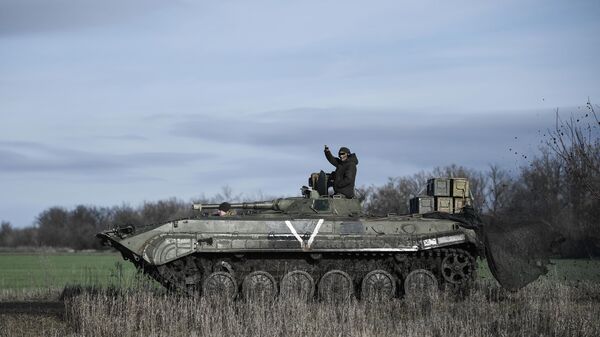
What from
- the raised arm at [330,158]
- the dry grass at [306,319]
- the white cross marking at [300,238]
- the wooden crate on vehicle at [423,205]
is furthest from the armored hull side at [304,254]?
the raised arm at [330,158]

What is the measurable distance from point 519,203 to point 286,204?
39.3 m

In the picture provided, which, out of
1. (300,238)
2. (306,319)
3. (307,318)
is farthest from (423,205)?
(306,319)

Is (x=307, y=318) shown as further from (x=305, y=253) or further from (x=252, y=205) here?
(x=252, y=205)

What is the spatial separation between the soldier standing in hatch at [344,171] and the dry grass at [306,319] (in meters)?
3.30

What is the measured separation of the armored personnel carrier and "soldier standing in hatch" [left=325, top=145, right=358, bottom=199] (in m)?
1.08

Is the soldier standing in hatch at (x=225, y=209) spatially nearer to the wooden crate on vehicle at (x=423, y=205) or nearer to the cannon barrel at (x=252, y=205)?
the cannon barrel at (x=252, y=205)

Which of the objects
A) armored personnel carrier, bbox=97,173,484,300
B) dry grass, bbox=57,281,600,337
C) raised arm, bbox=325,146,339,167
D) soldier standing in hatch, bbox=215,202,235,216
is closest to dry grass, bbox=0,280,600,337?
dry grass, bbox=57,281,600,337

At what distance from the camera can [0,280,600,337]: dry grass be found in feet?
54.1

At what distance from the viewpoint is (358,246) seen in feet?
68.7

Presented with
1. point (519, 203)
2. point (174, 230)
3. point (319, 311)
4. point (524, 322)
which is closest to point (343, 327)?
point (319, 311)

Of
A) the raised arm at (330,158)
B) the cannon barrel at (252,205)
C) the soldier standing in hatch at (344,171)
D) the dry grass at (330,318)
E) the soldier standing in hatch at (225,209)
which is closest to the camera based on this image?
the dry grass at (330,318)

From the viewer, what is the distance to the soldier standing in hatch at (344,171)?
22797 mm

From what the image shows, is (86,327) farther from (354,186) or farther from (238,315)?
(354,186)

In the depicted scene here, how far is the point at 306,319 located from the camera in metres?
17.2
